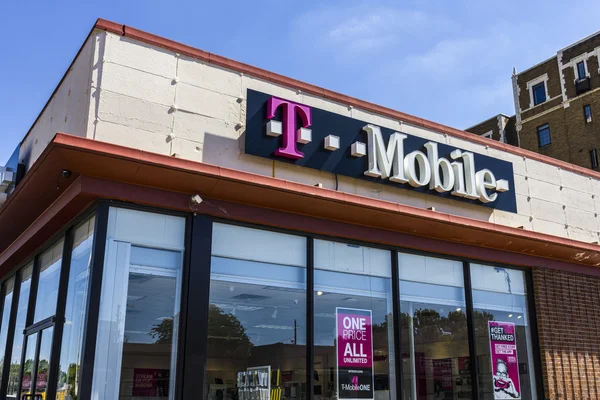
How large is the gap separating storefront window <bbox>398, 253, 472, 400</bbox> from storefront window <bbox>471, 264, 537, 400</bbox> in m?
0.38

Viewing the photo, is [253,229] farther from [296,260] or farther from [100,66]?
[100,66]

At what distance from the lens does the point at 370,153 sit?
9953 millimetres

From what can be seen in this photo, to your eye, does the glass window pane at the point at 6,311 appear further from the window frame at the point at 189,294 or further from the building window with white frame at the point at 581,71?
the building window with white frame at the point at 581,71

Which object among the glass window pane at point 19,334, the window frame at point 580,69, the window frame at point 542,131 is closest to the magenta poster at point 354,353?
the glass window pane at point 19,334

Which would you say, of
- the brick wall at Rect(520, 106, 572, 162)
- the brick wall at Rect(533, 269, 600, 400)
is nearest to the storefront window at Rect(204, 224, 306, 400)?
the brick wall at Rect(533, 269, 600, 400)

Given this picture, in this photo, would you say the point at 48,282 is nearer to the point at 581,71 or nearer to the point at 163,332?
the point at 163,332

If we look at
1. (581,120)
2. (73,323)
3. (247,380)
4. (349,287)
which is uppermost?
(581,120)

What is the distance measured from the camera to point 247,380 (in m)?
8.41

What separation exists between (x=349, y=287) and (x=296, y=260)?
1017mm

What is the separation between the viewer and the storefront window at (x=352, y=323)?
29.8 ft

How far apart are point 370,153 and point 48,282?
5.30 metres

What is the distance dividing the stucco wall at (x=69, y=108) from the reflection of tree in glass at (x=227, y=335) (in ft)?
9.36

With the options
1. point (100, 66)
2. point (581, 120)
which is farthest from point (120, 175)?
point (581, 120)

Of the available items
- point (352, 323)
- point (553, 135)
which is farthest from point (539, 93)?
point (352, 323)
